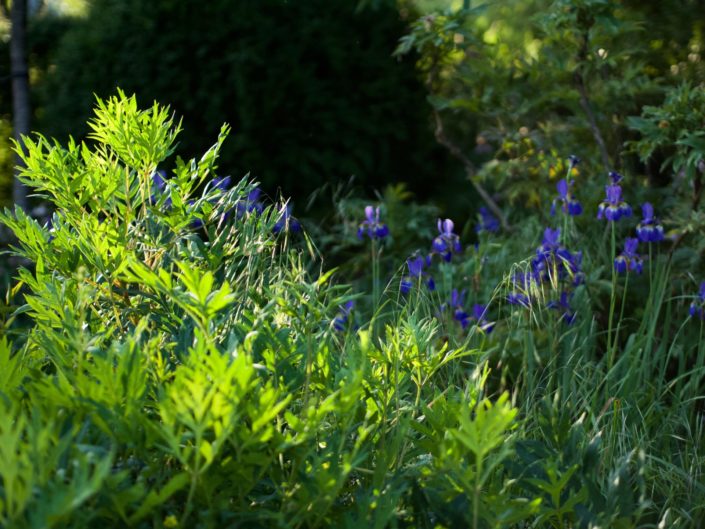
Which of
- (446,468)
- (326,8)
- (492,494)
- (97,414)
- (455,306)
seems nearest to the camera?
(97,414)

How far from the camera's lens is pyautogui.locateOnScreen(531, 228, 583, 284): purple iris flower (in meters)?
3.03

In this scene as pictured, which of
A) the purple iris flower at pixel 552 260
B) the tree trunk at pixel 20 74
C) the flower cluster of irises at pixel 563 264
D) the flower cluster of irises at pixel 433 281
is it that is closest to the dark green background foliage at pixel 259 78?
the tree trunk at pixel 20 74

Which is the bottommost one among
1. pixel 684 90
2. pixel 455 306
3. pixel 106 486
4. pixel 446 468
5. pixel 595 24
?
pixel 455 306

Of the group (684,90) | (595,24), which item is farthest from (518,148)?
(684,90)

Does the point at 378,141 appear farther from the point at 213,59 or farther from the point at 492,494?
the point at 492,494

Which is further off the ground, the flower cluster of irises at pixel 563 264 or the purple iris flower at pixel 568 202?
the purple iris flower at pixel 568 202

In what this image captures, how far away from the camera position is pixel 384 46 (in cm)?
542

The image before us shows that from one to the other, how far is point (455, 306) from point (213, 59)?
241 cm

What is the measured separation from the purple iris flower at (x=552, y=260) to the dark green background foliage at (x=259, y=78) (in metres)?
2.16

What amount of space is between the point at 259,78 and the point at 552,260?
102 inches

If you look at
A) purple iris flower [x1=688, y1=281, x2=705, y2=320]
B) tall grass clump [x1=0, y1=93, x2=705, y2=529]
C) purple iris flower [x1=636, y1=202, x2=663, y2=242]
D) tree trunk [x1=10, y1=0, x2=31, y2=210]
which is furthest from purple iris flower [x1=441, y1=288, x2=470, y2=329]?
tree trunk [x1=10, y1=0, x2=31, y2=210]

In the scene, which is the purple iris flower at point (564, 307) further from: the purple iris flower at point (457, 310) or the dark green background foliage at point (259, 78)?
the dark green background foliage at point (259, 78)

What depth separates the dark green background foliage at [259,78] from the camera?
4.95 metres

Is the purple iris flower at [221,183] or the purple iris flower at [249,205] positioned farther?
the purple iris flower at [249,205]
